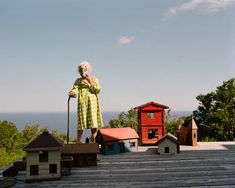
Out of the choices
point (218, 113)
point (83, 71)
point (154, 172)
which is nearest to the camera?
point (154, 172)

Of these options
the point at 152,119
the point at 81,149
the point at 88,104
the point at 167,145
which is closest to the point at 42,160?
the point at 81,149

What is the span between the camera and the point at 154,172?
453cm

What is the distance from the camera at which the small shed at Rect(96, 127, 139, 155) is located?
644 cm

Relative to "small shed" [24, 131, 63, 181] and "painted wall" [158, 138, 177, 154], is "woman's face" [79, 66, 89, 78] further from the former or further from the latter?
"small shed" [24, 131, 63, 181]

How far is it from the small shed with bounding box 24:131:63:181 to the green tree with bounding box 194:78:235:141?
835 cm

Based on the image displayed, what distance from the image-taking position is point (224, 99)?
1265 centimetres

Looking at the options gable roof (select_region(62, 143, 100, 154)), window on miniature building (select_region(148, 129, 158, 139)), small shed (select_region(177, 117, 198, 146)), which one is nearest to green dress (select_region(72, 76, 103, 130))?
gable roof (select_region(62, 143, 100, 154))

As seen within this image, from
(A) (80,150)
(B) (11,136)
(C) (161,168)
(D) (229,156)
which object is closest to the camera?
(C) (161,168)

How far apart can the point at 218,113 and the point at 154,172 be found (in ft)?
27.0

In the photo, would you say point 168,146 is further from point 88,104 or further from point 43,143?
point 43,143

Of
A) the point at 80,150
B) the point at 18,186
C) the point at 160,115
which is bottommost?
the point at 18,186

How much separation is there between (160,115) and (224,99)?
568 cm

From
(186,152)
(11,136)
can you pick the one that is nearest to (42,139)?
(186,152)

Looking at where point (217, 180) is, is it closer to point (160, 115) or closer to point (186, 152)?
point (186, 152)
